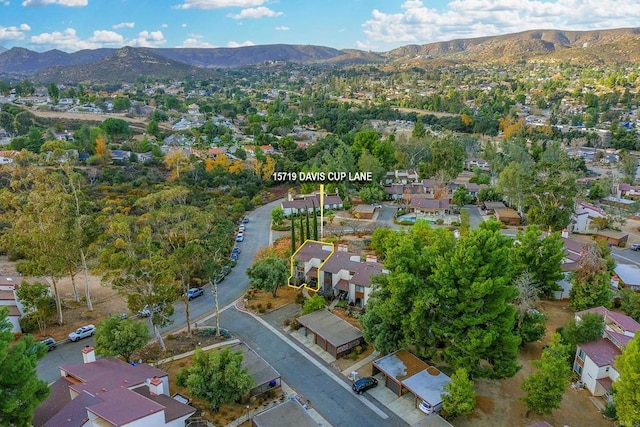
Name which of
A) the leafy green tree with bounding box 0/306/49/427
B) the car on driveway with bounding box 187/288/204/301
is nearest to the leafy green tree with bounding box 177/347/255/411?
the leafy green tree with bounding box 0/306/49/427

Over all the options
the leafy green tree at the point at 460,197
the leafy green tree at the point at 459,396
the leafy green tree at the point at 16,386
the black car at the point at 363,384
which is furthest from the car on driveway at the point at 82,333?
the leafy green tree at the point at 460,197

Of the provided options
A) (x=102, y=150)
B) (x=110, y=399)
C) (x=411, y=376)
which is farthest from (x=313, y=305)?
(x=102, y=150)

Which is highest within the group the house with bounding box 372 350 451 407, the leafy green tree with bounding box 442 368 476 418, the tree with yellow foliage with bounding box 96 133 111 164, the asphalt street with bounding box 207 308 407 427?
the tree with yellow foliage with bounding box 96 133 111 164

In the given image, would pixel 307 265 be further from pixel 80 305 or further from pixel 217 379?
pixel 80 305

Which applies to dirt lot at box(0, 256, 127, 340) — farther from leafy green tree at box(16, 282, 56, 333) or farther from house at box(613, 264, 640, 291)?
house at box(613, 264, 640, 291)

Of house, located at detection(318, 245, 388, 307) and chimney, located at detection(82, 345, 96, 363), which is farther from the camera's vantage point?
house, located at detection(318, 245, 388, 307)

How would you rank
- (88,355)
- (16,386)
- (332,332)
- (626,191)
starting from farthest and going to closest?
(626,191) → (332,332) → (88,355) → (16,386)
